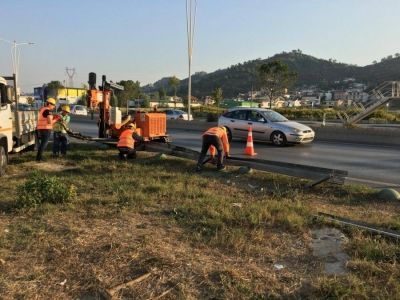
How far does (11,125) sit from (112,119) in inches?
115

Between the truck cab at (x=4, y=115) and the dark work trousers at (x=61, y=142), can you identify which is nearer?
the truck cab at (x=4, y=115)

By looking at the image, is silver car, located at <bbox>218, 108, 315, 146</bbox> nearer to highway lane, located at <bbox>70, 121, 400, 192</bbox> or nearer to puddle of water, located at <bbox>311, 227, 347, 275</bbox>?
highway lane, located at <bbox>70, 121, 400, 192</bbox>

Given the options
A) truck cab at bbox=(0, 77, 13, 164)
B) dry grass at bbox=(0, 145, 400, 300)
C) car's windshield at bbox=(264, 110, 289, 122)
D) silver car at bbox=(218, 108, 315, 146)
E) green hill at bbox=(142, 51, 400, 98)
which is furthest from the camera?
green hill at bbox=(142, 51, 400, 98)

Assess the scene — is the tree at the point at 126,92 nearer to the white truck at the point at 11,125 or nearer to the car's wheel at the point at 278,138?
the car's wheel at the point at 278,138

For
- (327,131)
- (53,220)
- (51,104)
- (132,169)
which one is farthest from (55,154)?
(327,131)

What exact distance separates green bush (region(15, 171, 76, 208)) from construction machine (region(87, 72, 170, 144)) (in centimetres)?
526

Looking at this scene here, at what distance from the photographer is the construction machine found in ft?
35.7

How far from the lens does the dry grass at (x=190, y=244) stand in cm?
319

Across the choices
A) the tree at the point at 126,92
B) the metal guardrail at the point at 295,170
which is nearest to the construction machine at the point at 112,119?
the metal guardrail at the point at 295,170

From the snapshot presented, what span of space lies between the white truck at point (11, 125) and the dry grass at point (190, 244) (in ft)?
5.33

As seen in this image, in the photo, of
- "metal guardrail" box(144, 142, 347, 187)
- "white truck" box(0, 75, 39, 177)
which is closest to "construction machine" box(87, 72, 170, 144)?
"white truck" box(0, 75, 39, 177)

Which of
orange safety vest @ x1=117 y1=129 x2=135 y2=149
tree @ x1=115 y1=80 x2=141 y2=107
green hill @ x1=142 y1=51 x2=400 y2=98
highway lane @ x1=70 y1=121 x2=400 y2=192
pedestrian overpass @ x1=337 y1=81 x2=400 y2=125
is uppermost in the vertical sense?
green hill @ x1=142 y1=51 x2=400 y2=98

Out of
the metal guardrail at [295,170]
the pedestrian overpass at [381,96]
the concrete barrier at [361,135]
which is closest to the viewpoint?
the metal guardrail at [295,170]

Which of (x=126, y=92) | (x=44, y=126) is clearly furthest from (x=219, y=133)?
(x=126, y=92)
